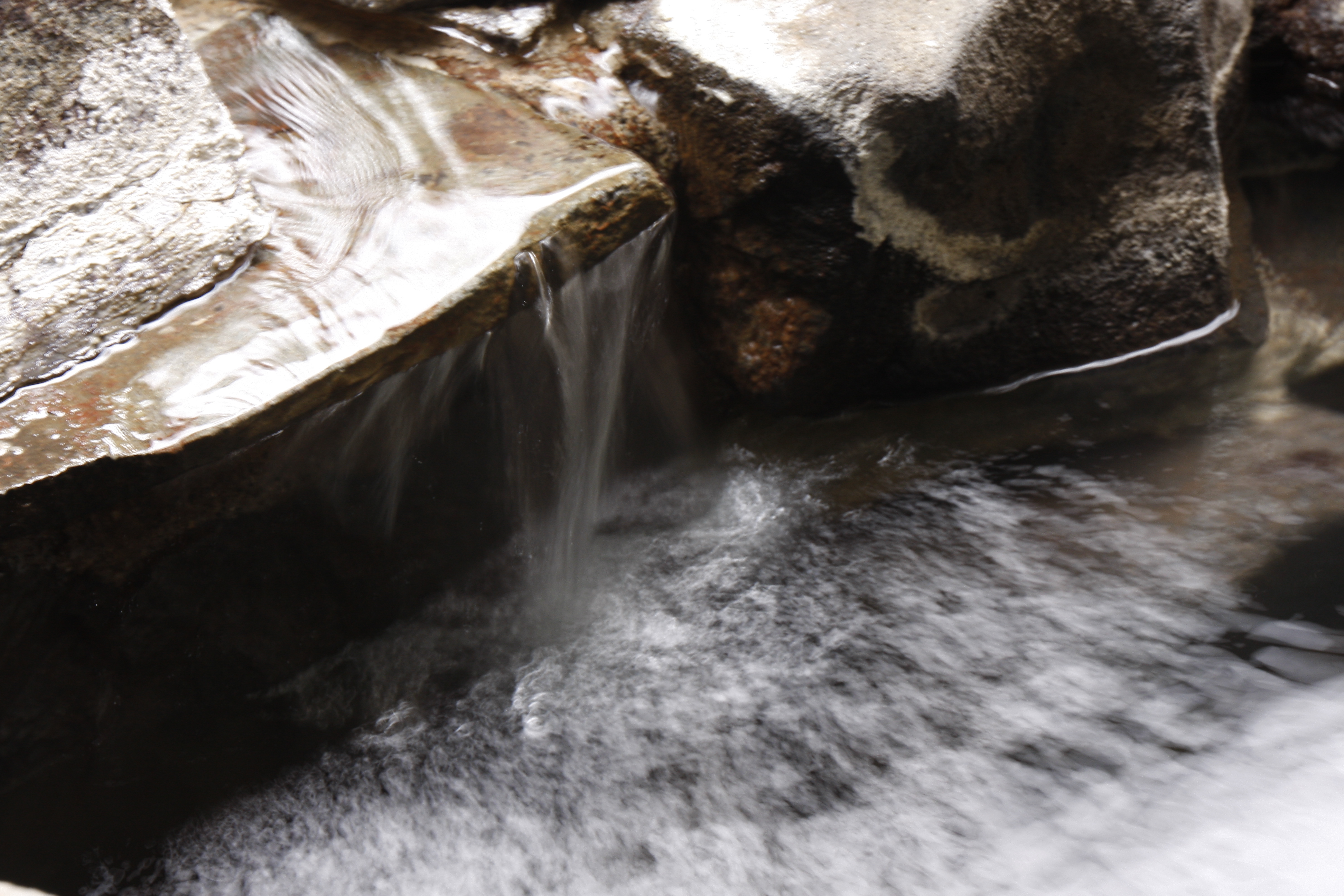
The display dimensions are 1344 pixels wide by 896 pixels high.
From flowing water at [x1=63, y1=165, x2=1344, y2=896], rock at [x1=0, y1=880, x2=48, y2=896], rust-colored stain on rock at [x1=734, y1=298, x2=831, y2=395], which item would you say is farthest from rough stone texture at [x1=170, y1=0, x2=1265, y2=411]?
rock at [x1=0, y1=880, x2=48, y2=896]

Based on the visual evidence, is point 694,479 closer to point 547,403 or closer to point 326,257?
point 547,403

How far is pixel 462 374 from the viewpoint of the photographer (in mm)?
1835

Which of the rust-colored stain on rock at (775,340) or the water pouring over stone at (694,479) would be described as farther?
the rust-colored stain on rock at (775,340)

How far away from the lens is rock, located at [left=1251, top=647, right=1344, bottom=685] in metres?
1.56

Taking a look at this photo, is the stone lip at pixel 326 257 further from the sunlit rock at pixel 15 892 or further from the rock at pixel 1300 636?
the rock at pixel 1300 636

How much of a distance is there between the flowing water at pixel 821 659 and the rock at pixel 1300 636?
0.04 metres

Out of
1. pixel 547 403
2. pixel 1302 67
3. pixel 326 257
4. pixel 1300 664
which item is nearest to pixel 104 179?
pixel 326 257

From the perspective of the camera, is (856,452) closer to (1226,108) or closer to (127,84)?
(1226,108)

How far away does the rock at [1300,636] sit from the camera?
161 cm

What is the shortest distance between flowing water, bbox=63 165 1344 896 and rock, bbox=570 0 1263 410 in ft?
0.68

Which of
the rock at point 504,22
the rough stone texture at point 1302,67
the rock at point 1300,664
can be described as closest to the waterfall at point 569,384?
the rock at point 504,22

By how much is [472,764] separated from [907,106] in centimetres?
176

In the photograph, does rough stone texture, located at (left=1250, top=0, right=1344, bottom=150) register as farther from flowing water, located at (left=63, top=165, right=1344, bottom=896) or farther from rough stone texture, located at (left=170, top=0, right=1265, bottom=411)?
flowing water, located at (left=63, top=165, right=1344, bottom=896)

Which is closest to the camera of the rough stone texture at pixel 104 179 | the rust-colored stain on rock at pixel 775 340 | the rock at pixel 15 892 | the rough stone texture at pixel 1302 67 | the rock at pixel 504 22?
the rock at pixel 15 892
